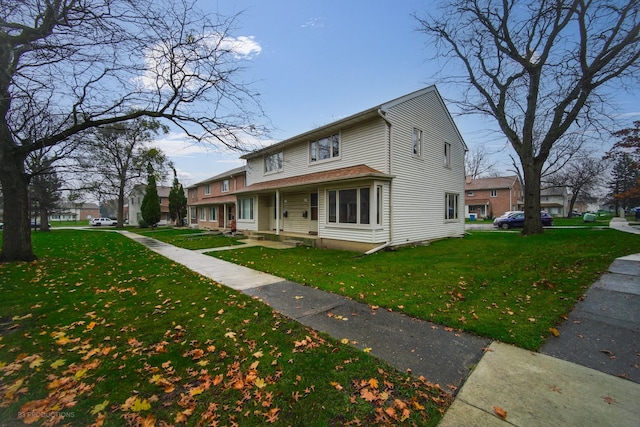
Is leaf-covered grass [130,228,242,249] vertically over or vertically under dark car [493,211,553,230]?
under

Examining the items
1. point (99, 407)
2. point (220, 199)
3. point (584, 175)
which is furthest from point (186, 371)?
point (584, 175)

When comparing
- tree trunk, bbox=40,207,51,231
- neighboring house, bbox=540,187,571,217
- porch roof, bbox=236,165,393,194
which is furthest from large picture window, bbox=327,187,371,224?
neighboring house, bbox=540,187,571,217

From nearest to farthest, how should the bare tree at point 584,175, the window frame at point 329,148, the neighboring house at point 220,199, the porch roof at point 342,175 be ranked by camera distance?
1. the porch roof at point 342,175
2. the window frame at point 329,148
3. the neighboring house at point 220,199
4. the bare tree at point 584,175

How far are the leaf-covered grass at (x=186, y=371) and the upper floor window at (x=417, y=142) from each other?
36.0 ft

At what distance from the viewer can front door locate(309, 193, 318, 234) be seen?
14234 mm

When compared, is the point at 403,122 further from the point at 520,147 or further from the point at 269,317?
the point at 269,317

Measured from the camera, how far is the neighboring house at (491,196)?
43.6m

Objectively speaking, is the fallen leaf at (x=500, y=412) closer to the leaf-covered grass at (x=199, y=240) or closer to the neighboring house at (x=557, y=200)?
the leaf-covered grass at (x=199, y=240)

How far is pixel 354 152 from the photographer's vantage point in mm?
12406

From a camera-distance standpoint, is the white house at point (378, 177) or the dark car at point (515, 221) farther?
A: the dark car at point (515, 221)

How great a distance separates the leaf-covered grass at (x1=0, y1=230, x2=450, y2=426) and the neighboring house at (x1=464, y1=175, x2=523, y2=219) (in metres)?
47.0

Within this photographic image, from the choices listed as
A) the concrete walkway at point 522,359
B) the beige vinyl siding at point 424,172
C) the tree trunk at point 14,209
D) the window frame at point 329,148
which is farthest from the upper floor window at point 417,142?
the tree trunk at point 14,209

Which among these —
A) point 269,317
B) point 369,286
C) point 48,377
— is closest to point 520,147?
point 369,286

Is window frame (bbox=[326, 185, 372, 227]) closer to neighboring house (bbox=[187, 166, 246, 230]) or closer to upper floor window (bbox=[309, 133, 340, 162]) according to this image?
upper floor window (bbox=[309, 133, 340, 162])
